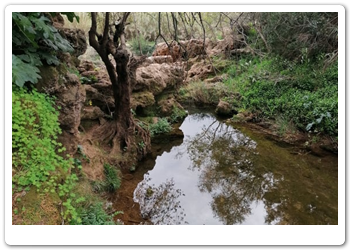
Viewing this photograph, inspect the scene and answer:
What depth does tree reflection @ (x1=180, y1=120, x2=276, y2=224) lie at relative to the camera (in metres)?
4.82

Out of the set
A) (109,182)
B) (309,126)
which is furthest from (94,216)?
(309,126)

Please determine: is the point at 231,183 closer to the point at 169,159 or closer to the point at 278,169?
the point at 278,169

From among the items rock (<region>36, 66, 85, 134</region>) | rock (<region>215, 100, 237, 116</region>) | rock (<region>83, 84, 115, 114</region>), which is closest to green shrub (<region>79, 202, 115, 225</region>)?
rock (<region>36, 66, 85, 134</region>)

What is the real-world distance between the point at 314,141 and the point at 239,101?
3.86 meters

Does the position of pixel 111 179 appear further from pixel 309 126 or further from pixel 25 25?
pixel 309 126

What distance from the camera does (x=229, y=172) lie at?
19.6 feet

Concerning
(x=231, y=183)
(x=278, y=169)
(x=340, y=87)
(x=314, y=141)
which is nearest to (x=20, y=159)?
(x=340, y=87)

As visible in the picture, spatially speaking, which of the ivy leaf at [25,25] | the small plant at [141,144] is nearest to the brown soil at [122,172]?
the small plant at [141,144]

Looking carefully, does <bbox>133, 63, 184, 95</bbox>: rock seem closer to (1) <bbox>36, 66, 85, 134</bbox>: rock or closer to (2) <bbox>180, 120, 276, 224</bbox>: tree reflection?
(2) <bbox>180, 120, 276, 224</bbox>: tree reflection

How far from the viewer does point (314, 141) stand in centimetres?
716

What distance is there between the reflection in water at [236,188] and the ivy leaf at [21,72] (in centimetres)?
281

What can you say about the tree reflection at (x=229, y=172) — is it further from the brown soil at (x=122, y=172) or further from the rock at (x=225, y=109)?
the rock at (x=225, y=109)

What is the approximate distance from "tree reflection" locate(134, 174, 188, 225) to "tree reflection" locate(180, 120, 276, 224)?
0.62 m

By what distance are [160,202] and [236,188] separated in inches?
61.2
